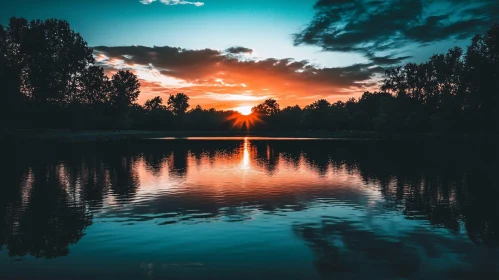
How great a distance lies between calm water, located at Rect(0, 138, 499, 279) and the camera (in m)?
12.1

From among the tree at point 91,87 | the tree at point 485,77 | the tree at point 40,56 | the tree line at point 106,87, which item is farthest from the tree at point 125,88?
the tree at point 485,77

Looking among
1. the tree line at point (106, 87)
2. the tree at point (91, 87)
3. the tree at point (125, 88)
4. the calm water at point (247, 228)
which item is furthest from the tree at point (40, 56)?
the calm water at point (247, 228)

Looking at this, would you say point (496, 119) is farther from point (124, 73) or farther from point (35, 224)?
point (124, 73)

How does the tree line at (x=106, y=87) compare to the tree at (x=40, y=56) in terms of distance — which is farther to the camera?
the tree at (x=40, y=56)

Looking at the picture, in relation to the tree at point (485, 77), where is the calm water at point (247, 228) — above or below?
below

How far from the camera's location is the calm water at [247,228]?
12.1m

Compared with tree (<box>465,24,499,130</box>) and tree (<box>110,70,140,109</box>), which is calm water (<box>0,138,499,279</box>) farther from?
tree (<box>110,70,140,109</box>)

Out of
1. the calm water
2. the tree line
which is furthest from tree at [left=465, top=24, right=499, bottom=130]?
the calm water

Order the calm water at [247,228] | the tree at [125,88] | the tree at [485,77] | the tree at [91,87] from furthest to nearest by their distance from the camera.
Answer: the tree at [125,88] → the tree at [91,87] → the tree at [485,77] → the calm water at [247,228]

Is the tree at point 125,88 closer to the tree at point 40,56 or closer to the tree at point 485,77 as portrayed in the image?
the tree at point 40,56

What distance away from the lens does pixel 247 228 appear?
16797mm

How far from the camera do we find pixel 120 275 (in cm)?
1145

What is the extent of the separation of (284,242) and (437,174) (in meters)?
27.2

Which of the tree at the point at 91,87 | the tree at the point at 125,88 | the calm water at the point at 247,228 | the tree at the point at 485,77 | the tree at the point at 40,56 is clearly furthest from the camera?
the tree at the point at 125,88
